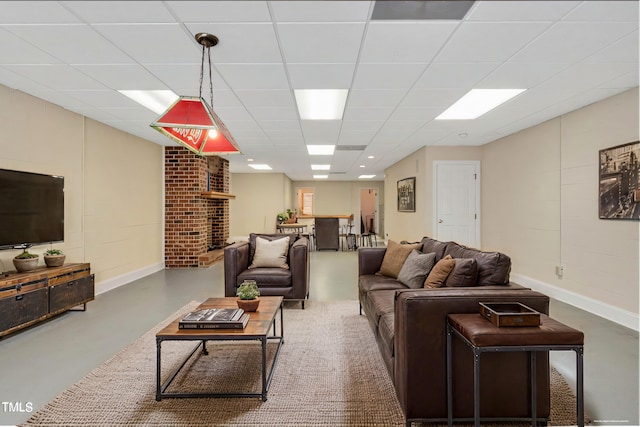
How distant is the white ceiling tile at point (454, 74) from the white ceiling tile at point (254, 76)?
1.31m

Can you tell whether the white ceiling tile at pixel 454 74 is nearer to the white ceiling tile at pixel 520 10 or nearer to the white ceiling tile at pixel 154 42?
the white ceiling tile at pixel 520 10

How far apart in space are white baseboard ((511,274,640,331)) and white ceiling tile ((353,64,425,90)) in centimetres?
318

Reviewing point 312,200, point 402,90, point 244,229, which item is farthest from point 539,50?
point 312,200

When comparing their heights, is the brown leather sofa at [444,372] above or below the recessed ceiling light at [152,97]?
below

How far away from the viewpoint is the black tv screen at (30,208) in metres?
3.06

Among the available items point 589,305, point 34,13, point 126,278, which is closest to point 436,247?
point 589,305

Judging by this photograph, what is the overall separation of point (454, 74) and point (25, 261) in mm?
4434

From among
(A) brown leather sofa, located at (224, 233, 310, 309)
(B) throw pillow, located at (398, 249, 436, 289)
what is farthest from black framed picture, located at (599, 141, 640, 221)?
(A) brown leather sofa, located at (224, 233, 310, 309)

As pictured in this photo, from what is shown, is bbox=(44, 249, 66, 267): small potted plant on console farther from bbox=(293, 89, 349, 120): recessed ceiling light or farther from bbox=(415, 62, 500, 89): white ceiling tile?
bbox=(415, 62, 500, 89): white ceiling tile

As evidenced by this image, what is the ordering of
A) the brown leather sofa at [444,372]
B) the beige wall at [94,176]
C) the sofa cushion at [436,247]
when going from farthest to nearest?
the beige wall at [94,176] → the sofa cushion at [436,247] → the brown leather sofa at [444,372]

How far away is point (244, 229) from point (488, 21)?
32.0ft

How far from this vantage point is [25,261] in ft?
10.3

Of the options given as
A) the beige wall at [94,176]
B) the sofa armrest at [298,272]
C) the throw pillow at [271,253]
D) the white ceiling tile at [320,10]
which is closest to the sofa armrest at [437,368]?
the white ceiling tile at [320,10]

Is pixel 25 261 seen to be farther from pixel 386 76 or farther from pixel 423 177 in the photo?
pixel 423 177
